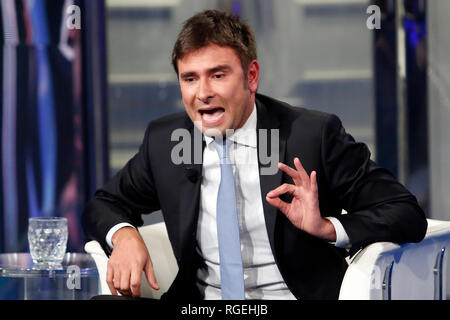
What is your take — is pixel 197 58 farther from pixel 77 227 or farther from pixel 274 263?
pixel 77 227

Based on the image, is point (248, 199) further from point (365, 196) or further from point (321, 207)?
point (365, 196)

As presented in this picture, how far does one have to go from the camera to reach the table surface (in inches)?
93.9

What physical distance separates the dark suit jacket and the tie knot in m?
0.07

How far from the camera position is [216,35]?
6.43ft

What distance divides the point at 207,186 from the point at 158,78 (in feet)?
6.91

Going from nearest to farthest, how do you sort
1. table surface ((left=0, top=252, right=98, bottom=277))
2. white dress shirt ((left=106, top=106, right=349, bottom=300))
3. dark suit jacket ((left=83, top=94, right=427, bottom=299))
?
dark suit jacket ((left=83, top=94, right=427, bottom=299)), white dress shirt ((left=106, top=106, right=349, bottom=300)), table surface ((left=0, top=252, right=98, bottom=277))

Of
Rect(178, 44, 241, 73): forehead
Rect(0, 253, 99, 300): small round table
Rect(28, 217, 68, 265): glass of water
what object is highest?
Rect(178, 44, 241, 73): forehead

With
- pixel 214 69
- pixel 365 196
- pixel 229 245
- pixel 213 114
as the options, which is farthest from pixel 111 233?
pixel 365 196

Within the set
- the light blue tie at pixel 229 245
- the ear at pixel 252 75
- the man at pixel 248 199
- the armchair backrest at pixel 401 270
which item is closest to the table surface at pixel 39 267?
the man at pixel 248 199

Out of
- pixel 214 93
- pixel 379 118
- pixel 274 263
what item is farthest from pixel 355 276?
pixel 379 118

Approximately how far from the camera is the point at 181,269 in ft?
6.70

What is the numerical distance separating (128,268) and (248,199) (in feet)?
1.30

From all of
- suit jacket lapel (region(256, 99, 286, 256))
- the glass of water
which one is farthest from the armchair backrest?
the glass of water

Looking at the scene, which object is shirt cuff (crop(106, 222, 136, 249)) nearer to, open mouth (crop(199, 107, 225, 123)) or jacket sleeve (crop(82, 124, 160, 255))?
jacket sleeve (crop(82, 124, 160, 255))
